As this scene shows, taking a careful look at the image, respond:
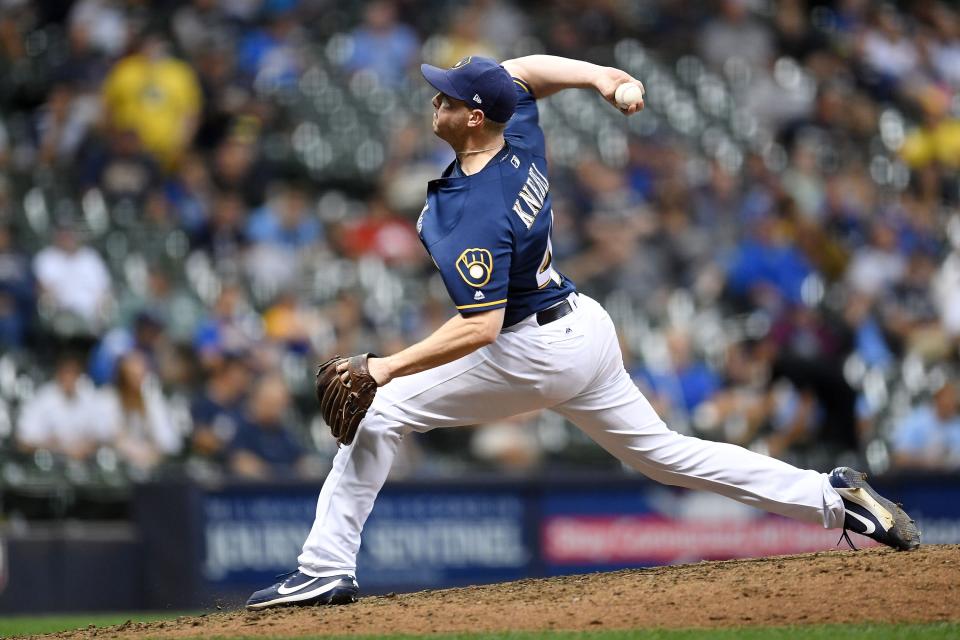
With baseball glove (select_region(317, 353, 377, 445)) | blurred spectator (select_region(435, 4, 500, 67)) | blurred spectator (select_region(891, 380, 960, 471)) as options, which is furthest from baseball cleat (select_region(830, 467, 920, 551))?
blurred spectator (select_region(435, 4, 500, 67))

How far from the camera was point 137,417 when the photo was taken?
400 inches

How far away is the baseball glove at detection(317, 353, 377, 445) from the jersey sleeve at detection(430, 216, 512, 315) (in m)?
0.42

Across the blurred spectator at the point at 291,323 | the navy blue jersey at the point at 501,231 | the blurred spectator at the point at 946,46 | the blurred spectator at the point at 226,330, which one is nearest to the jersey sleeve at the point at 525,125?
the navy blue jersey at the point at 501,231

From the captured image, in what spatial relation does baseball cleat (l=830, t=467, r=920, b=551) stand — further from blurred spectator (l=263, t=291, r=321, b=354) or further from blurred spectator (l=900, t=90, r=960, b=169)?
blurred spectator (l=900, t=90, r=960, b=169)

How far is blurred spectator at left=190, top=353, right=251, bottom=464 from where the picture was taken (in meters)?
10.3

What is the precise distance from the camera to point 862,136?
1457cm

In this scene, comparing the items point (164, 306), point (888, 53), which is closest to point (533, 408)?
point (164, 306)

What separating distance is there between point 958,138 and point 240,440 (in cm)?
798

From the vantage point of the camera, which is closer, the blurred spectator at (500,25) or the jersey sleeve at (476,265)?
the jersey sleeve at (476,265)

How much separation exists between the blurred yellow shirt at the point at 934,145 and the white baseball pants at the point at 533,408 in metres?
9.46

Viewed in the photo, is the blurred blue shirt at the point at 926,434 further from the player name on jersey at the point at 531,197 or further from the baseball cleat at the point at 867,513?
the player name on jersey at the point at 531,197

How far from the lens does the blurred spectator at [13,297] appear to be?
10570mm

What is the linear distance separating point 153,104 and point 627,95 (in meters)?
7.51

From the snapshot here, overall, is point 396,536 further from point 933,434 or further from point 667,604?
point 667,604
